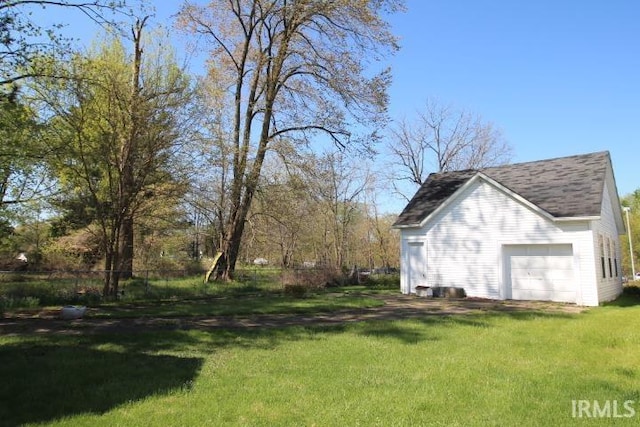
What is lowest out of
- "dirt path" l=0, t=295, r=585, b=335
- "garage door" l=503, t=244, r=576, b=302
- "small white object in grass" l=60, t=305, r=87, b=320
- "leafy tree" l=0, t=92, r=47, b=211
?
"dirt path" l=0, t=295, r=585, b=335

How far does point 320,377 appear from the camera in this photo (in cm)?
677

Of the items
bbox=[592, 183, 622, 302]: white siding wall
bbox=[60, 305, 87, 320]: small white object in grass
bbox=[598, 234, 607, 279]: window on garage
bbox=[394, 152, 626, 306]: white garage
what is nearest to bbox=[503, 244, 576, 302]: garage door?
bbox=[394, 152, 626, 306]: white garage

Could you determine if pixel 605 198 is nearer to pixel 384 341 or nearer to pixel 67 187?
pixel 384 341

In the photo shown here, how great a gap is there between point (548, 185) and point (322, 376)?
17.2 m

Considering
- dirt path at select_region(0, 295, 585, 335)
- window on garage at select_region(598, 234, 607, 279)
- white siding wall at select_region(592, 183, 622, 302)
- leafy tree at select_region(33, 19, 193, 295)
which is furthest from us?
window on garage at select_region(598, 234, 607, 279)

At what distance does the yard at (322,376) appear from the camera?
17.0ft

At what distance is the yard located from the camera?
5.17m

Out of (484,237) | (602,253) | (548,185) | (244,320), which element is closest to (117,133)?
(244,320)

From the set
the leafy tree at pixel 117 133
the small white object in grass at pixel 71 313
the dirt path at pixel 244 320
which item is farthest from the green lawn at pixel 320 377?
the leafy tree at pixel 117 133

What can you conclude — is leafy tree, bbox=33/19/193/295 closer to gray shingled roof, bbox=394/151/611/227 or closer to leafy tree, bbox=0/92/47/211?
leafy tree, bbox=0/92/47/211

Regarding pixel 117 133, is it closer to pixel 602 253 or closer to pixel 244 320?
pixel 244 320

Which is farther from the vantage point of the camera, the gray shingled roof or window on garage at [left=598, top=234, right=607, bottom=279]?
window on garage at [left=598, top=234, right=607, bottom=279]

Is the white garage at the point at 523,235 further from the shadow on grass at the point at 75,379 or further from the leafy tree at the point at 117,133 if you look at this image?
the shadow on grass at the point at 75,379

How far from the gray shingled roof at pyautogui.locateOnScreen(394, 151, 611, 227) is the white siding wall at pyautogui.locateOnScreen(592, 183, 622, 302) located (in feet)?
3.67
